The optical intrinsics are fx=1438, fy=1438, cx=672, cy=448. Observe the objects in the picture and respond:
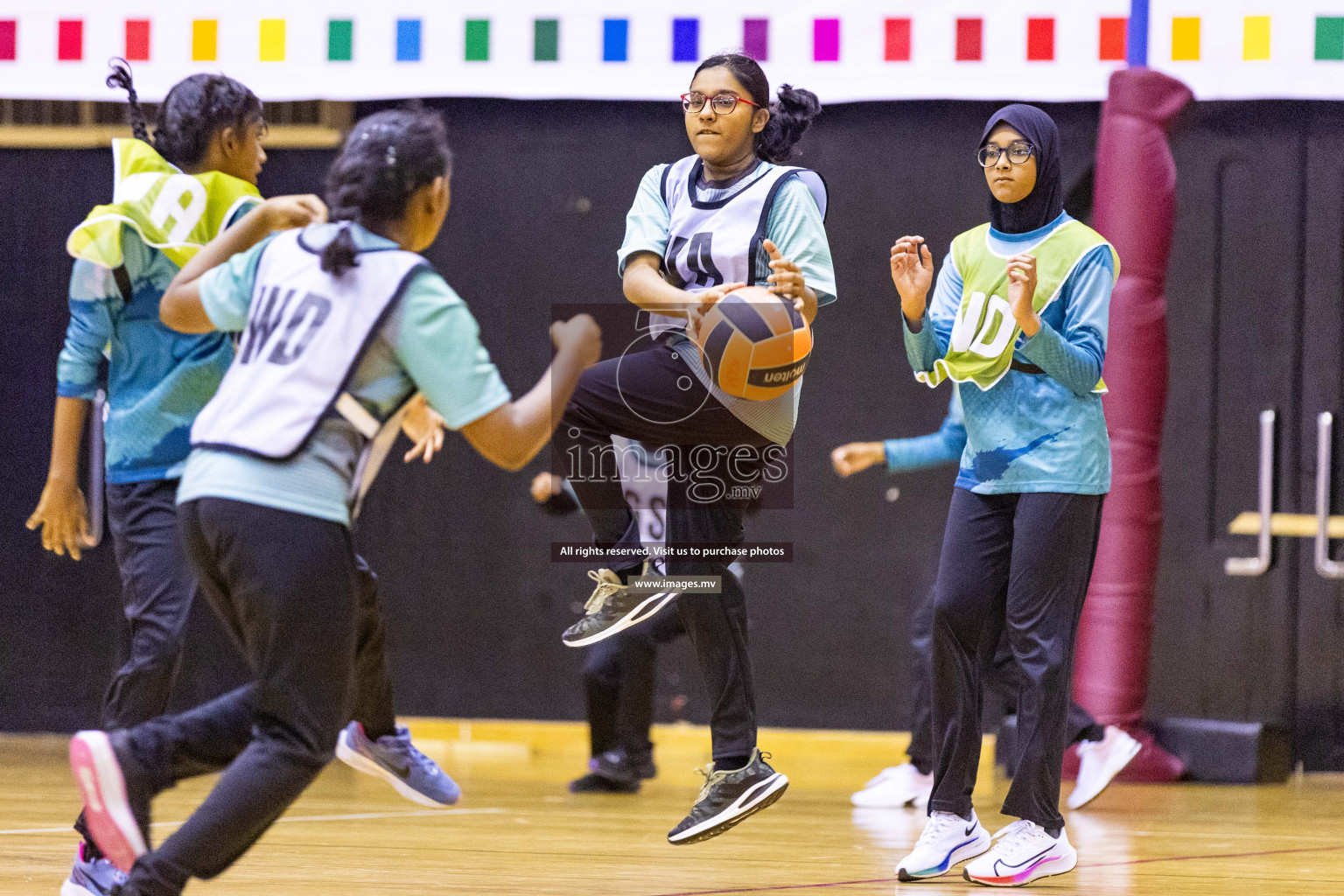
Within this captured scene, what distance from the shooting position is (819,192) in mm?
3102

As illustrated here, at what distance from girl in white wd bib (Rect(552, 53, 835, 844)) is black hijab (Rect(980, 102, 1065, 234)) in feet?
1.56

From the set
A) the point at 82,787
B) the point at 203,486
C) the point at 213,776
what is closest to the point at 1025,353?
the point at 203,486

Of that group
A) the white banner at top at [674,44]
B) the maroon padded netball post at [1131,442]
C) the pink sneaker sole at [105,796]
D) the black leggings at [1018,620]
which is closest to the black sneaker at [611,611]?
the black leggings at [1018,620]

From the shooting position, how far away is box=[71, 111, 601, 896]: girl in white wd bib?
2.22m

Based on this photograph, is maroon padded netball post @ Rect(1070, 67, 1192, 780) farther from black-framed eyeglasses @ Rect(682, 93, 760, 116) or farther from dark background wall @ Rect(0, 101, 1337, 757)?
black-framed eyeglasses @ Rect(682, 93, 760, 116)

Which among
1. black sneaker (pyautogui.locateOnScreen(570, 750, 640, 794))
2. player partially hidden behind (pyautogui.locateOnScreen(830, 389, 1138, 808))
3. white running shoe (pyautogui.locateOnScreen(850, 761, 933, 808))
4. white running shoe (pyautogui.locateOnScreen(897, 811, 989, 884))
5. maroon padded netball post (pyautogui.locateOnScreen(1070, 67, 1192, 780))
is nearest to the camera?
white running shoe (pyautogui.locateOnScreen(897, 811, 989, 884))

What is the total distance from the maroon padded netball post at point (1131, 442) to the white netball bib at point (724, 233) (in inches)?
99.0

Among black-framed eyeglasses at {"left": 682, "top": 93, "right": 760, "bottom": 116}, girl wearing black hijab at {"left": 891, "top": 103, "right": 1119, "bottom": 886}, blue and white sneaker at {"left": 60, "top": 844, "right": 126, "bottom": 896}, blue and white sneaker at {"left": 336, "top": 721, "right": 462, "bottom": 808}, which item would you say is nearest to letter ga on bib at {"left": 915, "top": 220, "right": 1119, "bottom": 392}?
girl wearing black hijab at {"left": 891, "top": 103, "right": 1119, "bottom": 886}

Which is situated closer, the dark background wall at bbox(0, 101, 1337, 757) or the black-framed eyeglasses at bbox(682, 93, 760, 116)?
the black-framed eyeglasses at bbox(682, 93, 760, 116)

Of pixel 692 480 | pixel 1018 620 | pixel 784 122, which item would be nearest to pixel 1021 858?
pixel 1018 620

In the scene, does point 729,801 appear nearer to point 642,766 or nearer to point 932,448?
point 932,448

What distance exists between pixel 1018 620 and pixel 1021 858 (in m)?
0.51

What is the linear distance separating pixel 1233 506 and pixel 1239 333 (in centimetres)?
67

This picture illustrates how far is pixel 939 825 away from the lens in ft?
10.5
